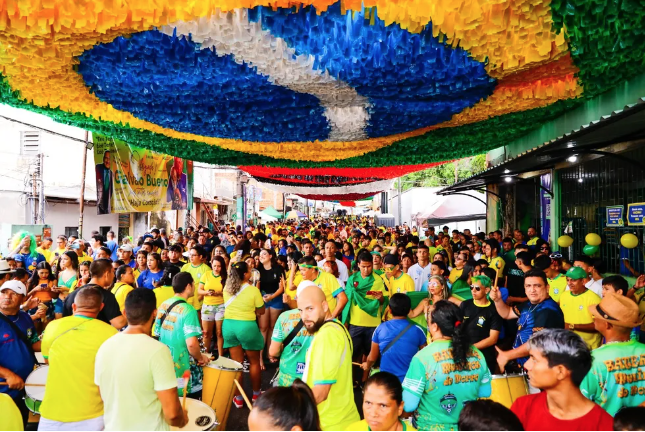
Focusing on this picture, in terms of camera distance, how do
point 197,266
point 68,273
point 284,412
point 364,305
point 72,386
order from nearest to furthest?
point 284,412 < point 72,386 < point 364,305 < point 68,273 < point 197,266

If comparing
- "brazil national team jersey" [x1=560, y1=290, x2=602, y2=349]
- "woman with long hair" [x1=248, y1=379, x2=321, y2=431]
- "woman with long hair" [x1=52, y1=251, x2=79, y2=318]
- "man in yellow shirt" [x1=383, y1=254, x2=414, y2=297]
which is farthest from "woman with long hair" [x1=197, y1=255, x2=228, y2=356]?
"woman with long hair" [x1=248, y1=379, x2=321, y2=431]

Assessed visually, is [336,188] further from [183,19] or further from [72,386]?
[72,386]

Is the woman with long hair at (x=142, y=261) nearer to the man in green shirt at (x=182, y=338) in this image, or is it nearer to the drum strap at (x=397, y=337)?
the man in green shirt at (x=182, y=338)

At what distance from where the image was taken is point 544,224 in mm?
11531

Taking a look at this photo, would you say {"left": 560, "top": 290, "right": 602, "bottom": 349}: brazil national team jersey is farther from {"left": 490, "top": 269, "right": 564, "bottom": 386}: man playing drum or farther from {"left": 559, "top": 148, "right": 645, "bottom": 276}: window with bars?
{"left": 559, "top": 148, "right": 645, "bottom": 276}: window with bars

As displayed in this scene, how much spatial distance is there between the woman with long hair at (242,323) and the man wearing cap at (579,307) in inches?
126

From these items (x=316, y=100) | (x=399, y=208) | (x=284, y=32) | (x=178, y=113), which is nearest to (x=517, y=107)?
(x=316, y=100)

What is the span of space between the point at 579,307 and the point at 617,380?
84.6 inches

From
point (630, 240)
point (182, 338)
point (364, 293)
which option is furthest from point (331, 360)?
point (630, 240)

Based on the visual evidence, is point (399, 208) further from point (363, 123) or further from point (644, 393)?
point (644, 393)

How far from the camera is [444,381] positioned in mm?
2734

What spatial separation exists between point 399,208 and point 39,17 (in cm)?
2921

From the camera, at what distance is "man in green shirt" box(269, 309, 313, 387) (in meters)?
3.28

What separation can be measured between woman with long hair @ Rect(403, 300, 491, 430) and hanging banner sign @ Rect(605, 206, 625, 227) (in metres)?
6.01
